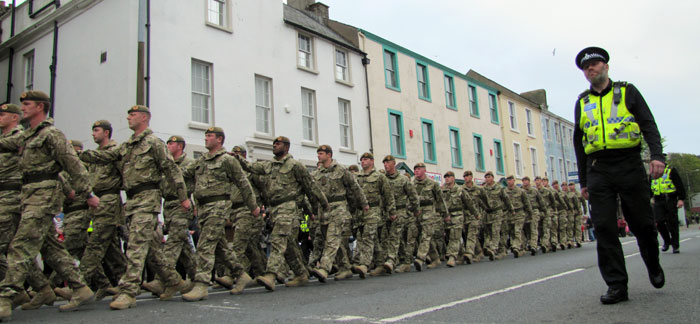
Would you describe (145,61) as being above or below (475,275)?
above

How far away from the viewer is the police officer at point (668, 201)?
10.9 m

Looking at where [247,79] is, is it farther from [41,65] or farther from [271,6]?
[41,65]

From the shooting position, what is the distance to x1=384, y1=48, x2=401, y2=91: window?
25.5m

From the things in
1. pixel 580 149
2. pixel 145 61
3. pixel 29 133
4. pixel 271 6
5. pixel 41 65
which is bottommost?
pixel 580 149

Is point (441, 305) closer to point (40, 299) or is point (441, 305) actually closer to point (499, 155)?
point (40, 299)

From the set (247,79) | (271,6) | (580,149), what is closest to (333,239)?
(580,149)

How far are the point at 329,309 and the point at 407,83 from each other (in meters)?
22.0

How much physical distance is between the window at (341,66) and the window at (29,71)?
10846 millimetres

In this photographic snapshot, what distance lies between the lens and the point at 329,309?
17.3 ft

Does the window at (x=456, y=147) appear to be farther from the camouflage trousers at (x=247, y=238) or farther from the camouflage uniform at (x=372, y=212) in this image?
the camouflage trousers at (x=247, y=238)

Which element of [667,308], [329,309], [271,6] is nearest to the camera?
[667,308]

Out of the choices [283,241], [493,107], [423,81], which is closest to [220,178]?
[283,241]

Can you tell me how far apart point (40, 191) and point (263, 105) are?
44.3ft

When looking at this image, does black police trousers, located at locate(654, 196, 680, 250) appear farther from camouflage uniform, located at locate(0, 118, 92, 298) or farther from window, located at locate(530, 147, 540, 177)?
window, located at locate(530, 147, 540, 177)
